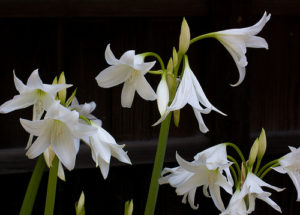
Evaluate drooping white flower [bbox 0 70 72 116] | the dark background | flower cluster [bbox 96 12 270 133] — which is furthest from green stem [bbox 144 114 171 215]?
the dark background

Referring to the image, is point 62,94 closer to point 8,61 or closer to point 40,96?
point 40,96

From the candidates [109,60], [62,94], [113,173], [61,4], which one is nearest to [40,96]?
[62,94]

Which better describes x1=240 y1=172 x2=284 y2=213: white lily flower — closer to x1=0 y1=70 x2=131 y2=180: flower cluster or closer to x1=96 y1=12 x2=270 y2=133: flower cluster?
x1=96 y1=12 x2=270 y2=133: flower cluster

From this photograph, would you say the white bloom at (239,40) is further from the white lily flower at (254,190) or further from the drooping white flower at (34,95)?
A: the drooping white flower at (34,95)

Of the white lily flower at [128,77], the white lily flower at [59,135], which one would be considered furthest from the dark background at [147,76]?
the white lily flower at [59,135]

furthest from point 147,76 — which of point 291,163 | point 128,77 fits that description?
point 291,163

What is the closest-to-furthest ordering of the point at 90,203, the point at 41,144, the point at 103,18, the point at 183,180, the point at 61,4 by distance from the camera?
1. the point at 41,144
2. the point at 183,180
3. the point at 61,4
4. the point at 103,18
5. the point at 90,203

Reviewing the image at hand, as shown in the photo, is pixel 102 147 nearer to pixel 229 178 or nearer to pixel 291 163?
pixel 229 178
